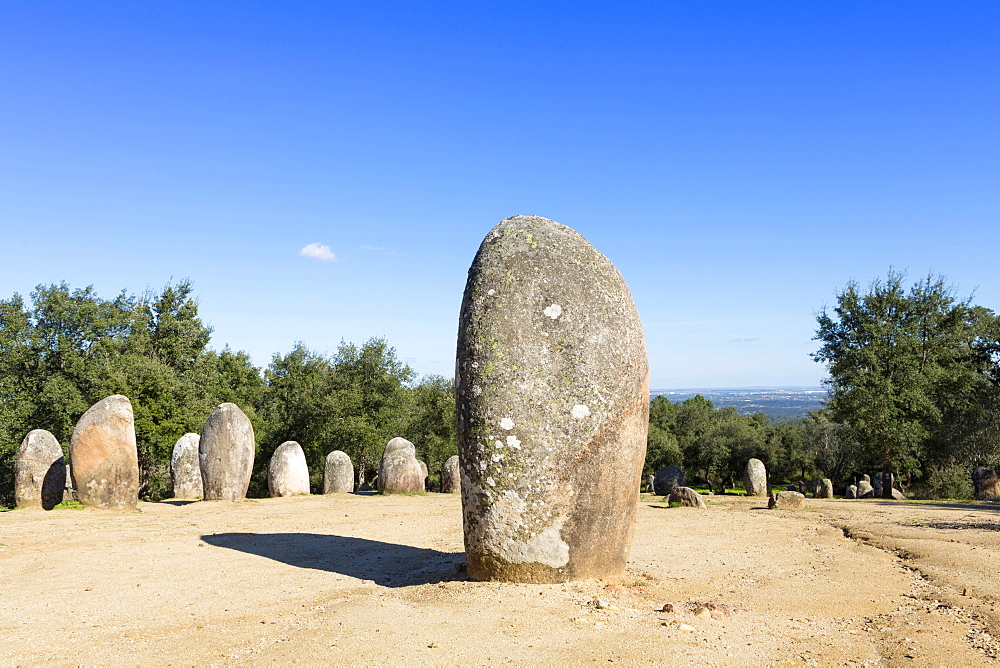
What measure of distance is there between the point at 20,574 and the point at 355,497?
1353 cm

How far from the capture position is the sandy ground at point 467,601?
5289 mm

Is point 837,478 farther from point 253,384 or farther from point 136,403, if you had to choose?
point 136,403

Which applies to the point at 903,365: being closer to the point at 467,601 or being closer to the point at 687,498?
the point at 687,498

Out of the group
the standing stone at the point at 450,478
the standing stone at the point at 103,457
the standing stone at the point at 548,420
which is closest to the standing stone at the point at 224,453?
the standing stone at the point at 103,457

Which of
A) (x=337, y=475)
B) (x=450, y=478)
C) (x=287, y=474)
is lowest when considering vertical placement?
(x=450, y=478)

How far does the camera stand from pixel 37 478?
18.3 meters

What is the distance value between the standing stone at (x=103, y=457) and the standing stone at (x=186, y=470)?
21.3 ft

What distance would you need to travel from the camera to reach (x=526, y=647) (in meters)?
5.29

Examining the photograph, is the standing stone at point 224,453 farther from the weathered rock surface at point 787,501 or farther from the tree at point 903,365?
the tree at point 903,365

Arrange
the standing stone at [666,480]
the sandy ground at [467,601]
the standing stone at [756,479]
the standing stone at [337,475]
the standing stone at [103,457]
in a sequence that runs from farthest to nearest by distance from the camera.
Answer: the standing stone at [666,480] → the standing stone at [756,479] → the standing stone at [337,475] → the standing stone at [103,457] → the sandy ground at [467,601]

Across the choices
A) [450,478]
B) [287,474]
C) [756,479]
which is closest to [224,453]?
[287,474]

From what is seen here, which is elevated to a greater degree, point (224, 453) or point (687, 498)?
point (224, 453)

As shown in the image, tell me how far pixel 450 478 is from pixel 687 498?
408 inches

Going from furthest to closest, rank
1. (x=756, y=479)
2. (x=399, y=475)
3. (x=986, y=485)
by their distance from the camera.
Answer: (x=756, y=479) < (x=399, y=475) < (x=986, y=485)
